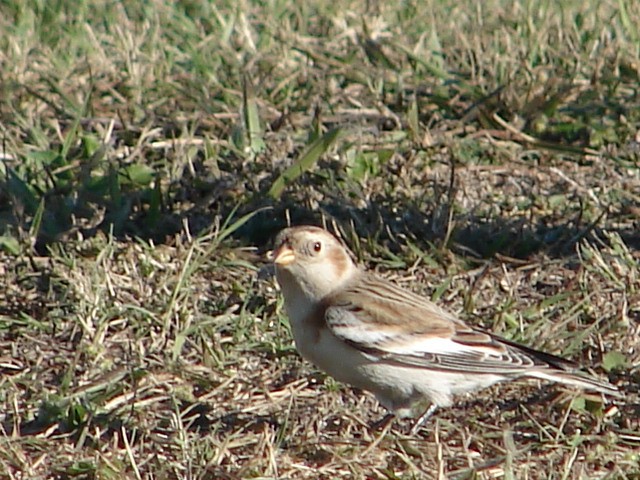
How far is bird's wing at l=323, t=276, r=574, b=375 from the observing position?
193 inches

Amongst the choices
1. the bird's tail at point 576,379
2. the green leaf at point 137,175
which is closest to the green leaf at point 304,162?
the green leaf at point 137,175

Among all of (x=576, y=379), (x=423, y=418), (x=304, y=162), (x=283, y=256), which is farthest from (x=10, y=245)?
(x=576, y=379)

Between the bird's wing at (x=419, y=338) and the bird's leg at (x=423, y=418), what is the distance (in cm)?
15

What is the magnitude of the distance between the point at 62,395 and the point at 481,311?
1.77 meters

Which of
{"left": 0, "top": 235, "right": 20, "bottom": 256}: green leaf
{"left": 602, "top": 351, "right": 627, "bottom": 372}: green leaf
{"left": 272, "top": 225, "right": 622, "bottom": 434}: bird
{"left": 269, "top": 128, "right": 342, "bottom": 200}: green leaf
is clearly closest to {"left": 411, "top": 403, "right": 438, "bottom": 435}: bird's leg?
{"left": 272, "top": 225, "right": 622, "bottom": 434}: bird

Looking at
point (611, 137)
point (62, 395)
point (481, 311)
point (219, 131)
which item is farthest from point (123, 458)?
point (611, 137)

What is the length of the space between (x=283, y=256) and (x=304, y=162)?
144 centimetres

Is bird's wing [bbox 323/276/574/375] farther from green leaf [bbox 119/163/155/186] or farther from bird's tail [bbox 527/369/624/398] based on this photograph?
green leaf [bbox 119/163/155/186]

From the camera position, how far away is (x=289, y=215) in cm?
636

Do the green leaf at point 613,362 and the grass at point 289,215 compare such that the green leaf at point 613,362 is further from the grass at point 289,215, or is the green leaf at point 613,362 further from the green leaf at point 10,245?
the green leaf at point 10,245

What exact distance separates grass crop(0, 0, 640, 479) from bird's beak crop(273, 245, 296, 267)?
1.66ft

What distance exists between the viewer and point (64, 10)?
884 cm

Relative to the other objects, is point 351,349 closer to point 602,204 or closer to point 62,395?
point 62,395

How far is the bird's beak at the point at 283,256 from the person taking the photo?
5.09 meters
